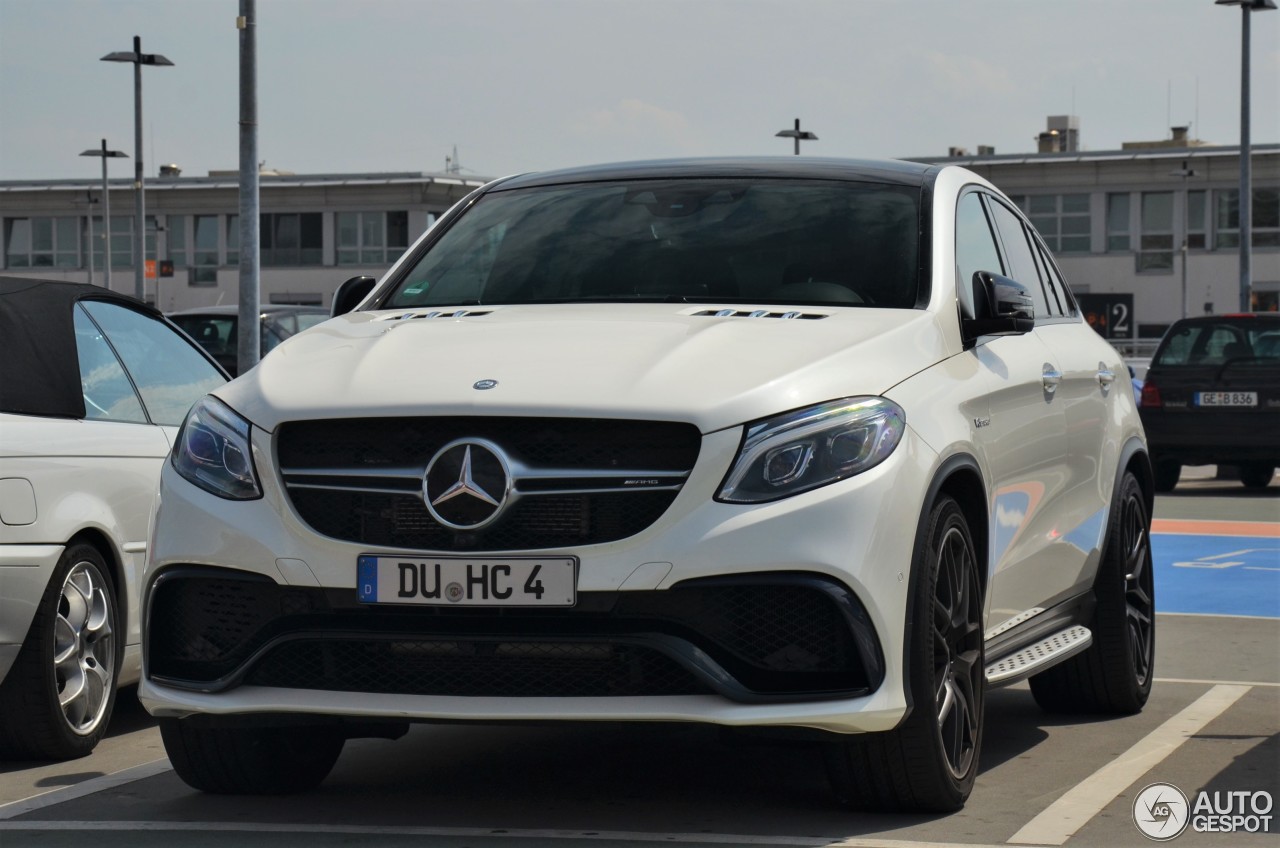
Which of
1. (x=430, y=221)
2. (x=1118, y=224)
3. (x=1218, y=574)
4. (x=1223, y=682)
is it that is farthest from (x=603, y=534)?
(x=430, y=221)

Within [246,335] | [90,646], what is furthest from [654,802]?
[246,335]

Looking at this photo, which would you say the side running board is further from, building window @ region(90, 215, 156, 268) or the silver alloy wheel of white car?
building window @ region(90, 215, 156, 268)

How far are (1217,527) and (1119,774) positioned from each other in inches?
402

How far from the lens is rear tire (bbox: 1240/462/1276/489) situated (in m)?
20.7

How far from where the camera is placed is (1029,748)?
6.55m

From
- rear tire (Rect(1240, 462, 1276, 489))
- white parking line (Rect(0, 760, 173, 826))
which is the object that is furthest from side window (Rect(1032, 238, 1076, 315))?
rear tire (Rect(1240, 462, 1276, 489))

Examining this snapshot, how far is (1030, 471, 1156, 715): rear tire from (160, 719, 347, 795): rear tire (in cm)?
273

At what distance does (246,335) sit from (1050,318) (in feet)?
40.9

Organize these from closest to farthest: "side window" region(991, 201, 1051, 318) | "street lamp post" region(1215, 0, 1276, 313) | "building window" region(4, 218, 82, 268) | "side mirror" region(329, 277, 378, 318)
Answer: "side mirror" region(329, 277, 378, 318) → "side window" region(991, 201, 1051, 318) → "street lamp post" region(1215, 0, 1276, 313) → "building window" region(4, 218, 82, 268)

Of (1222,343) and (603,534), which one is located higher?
(1222,343)

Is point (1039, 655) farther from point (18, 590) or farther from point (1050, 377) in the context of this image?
point (18, 590)

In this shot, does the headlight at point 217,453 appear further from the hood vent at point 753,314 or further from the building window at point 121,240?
the building window at point 121,240

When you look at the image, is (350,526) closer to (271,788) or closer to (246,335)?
(271,788)

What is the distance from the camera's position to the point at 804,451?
4746 mm
